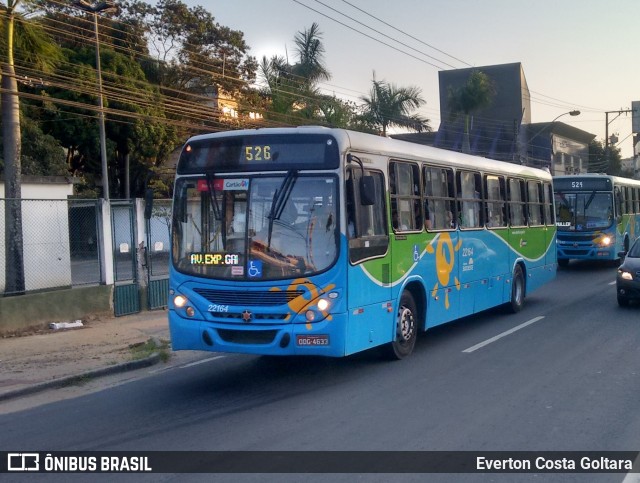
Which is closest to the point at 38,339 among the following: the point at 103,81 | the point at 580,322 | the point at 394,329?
the point at 394,329

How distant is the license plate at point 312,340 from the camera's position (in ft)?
28.1

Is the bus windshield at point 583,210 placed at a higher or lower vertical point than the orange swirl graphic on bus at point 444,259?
higher

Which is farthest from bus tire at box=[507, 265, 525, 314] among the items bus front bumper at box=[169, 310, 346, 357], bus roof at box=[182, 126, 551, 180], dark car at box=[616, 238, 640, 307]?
bus front bumper at box=[169, 310, 346, 357]

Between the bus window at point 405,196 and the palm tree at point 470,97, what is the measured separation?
3246cm

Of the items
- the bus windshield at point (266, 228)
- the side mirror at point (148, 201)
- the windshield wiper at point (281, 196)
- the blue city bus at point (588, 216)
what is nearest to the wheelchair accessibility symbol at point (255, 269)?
the bus windshield at point (266, 228)

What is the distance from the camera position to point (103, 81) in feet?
108

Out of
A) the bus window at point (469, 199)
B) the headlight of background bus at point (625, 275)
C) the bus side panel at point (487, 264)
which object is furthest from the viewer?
the headlight of background bus at point (625, 275)

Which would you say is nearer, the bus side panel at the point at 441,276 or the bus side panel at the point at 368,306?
the bus side panel at the point at 368,306

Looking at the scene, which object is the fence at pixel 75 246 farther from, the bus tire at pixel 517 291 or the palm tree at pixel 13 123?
the bus tire at pixel 517 291

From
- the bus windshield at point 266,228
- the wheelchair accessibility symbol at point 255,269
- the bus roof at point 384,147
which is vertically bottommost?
the wheelchair accessibility symbol at point 255,269

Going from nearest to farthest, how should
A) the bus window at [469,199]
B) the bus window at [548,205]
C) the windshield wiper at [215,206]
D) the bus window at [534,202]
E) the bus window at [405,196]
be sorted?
1. the windshield wiper at [215,206]
2. the bus window at [405,196]
3. the bus window at [469,199]
4. the bus window at [534,202]
5. the bus window at [548,205]

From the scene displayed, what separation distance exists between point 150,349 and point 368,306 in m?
4.55

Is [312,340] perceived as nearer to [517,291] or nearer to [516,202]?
[517,291]

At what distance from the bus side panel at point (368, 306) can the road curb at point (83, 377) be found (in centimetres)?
385
